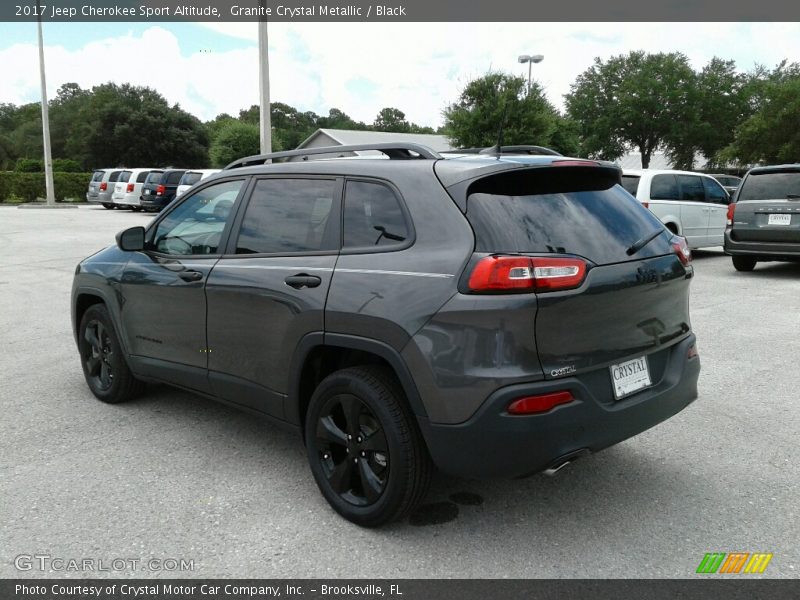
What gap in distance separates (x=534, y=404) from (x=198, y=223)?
257cm

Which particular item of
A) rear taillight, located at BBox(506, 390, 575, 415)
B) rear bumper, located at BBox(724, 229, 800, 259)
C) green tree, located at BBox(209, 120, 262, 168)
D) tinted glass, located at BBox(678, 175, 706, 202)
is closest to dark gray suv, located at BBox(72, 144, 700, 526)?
rear taillight, located at BBox(506, 390, 575, 415)

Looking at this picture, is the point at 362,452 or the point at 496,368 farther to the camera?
the point at 362,452

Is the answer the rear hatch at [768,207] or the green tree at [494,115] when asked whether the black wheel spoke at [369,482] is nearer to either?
the rear hatch at [768,207]

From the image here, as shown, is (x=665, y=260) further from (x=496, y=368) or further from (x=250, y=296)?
(x=250, y=296)

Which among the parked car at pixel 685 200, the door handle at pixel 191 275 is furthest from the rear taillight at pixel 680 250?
the parked car at pixel 685 200

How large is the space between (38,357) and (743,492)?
5772 millimetres

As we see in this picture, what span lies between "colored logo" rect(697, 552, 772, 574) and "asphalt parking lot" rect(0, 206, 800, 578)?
0.14ft

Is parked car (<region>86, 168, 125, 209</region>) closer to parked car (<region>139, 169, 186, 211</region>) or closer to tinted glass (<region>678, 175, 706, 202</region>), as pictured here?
parked car (<region>139, 169, 186, 211</region>)

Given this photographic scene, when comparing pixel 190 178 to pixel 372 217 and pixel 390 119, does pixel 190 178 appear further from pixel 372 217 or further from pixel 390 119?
pixel 390 119

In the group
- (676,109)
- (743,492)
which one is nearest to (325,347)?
(743,492)

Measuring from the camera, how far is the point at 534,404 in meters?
2.84

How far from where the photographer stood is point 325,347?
348cm

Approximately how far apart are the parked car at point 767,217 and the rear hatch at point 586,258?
8.78 metres

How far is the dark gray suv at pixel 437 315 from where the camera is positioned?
2867 mm
